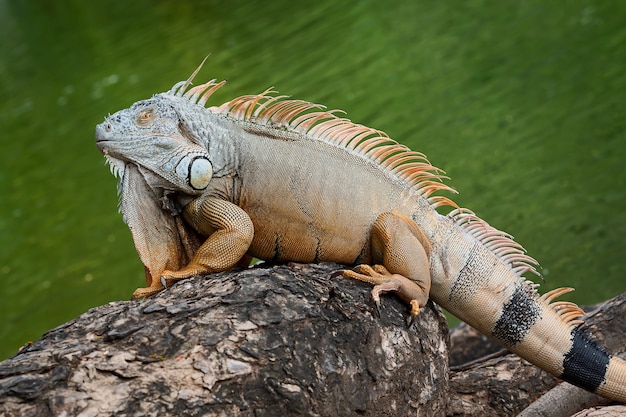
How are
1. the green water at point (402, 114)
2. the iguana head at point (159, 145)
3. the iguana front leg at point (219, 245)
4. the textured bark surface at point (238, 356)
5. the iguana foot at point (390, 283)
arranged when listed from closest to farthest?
the textured bark surface at point (238, 356)
the iguana foot at point (390, 283)
the iguana front leg at point (219, 245)
the iguana head at point (159, 145)
the green water at point (402, 114)

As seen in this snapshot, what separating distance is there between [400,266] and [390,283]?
104mm

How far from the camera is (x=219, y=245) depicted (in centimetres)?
385

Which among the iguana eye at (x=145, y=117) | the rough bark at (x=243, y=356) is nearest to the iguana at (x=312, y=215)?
the iguana eye at (x=145, y=117)

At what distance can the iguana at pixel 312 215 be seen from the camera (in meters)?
3.93

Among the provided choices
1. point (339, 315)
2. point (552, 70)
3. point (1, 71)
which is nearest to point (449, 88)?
point (552, 70)

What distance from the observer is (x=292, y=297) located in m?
3.52

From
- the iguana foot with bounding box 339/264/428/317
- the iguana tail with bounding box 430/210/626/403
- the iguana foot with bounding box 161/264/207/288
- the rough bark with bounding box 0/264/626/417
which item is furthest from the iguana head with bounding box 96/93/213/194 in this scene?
the iguana tail with bounding box 430/210/626/403

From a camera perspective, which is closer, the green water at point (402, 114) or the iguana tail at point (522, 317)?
the iguana tail at point (522, 317)

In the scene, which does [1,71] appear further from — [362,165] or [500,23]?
[362,165]

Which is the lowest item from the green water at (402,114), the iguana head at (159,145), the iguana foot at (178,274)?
the green water at (402,114)

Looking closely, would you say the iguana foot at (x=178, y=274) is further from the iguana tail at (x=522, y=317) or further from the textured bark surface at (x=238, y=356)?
the iguana tail at (x=522, y=317)

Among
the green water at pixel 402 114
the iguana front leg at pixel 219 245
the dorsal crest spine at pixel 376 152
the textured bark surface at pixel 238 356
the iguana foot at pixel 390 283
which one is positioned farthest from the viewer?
the green water at pixel 402 114

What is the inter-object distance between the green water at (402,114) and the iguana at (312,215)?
8.03 feet

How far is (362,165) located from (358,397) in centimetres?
116
